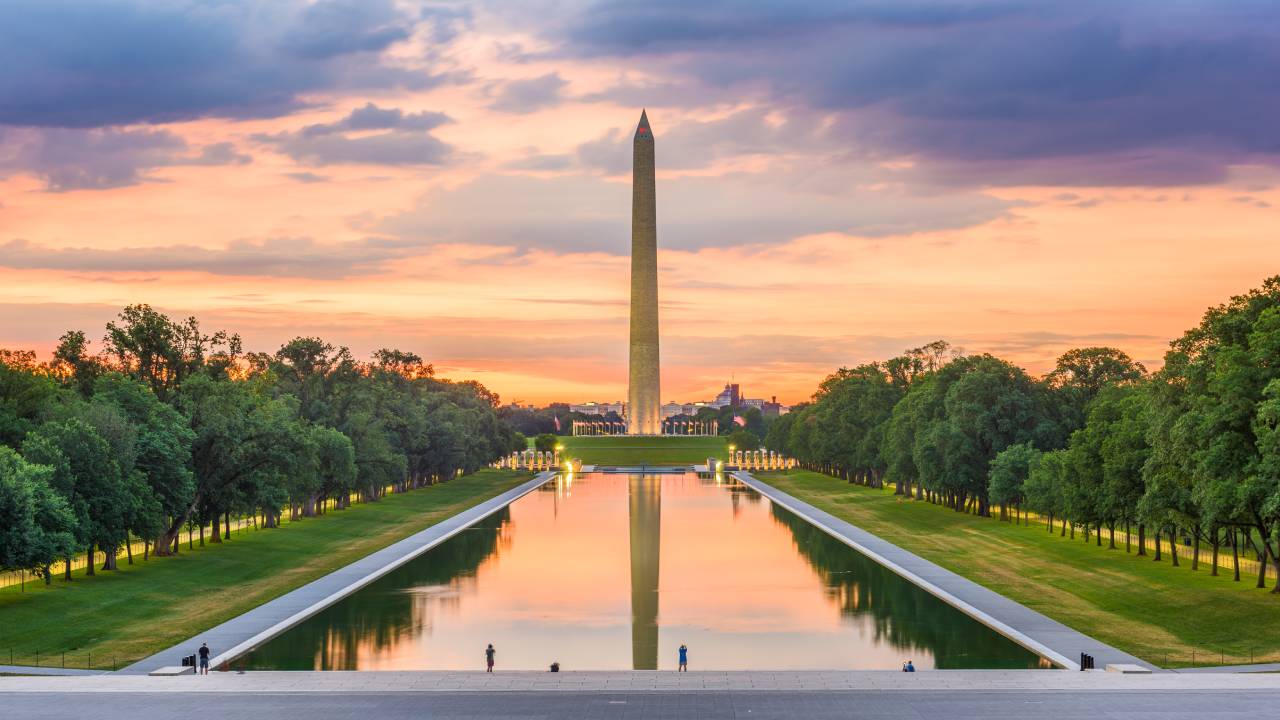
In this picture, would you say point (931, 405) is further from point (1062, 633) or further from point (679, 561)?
point (1062, 633)

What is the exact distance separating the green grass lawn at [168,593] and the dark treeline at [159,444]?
1350 mm

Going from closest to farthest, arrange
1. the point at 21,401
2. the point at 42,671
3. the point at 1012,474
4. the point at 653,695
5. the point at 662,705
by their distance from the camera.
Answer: the point at 662,705
the point at 653,695
the point at 42,671
the point at 21,401
the point at 1012,474

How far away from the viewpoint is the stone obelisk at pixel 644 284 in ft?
488

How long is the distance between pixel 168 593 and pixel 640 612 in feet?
54.2

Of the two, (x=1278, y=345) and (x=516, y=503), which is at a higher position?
(x=1278, y=345)

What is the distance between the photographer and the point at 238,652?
114 feet

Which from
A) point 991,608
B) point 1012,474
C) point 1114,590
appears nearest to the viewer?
point 991,608

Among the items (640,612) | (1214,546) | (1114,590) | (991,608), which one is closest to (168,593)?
(640,612)

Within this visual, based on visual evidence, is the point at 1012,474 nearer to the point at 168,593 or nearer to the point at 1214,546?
the point at 1214,546

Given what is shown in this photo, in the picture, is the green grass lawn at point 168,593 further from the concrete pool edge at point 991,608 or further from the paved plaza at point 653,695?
the concrete pool edge at point 991,608

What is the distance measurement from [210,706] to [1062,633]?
22.7 metres

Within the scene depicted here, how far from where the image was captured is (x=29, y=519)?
134 feet

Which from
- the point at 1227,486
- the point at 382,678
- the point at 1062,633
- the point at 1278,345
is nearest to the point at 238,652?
the point at 382,678

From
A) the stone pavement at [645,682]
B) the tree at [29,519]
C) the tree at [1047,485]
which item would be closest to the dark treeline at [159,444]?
the tree at [29,519]
